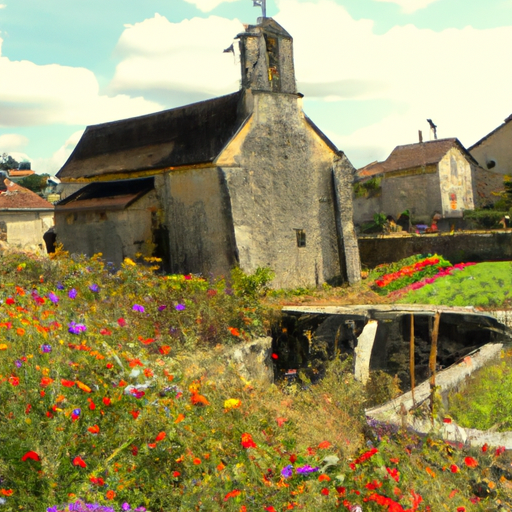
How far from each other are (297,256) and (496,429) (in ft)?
34.9

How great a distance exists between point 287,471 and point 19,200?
91.8 ft

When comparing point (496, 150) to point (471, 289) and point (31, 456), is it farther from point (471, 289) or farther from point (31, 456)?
point (31, 456)

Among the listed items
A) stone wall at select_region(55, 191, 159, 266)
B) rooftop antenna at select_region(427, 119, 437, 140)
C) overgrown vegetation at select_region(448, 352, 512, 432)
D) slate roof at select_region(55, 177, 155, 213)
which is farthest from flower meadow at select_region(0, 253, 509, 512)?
rooftop antenna at select_region(427, 119, 437, 140)

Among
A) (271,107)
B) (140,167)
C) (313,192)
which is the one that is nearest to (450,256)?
(313,192)

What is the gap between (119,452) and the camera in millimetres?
4797

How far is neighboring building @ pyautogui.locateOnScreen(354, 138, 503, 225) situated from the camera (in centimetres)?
2969

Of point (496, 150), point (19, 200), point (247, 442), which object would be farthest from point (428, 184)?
point (247, 442)

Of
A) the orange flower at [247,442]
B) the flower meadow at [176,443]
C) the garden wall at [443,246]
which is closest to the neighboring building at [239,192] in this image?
the garden wall at [443,246]

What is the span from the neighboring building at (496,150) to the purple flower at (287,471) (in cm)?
2885

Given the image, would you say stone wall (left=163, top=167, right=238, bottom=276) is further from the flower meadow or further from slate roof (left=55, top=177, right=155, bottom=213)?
the flower meadow

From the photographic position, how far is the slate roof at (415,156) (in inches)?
1181

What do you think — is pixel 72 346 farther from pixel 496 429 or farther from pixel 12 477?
pixel 496 429

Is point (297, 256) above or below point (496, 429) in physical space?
above

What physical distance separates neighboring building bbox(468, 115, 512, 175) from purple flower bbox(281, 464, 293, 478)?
2885 cm
